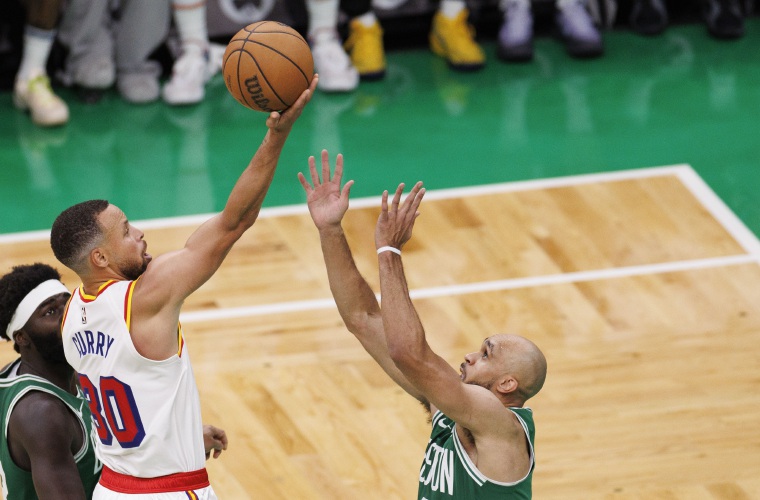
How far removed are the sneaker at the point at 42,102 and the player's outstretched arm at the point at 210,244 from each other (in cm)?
555

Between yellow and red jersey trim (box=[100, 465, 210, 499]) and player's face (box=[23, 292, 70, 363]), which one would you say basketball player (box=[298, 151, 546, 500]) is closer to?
yellow and red jersey trim (box=[100, 465, 210, 499])

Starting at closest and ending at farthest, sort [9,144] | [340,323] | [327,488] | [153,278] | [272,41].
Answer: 1. [153,278]
2. [272,41]
3. [327,488]
4. [340,323]
5. [9,144]

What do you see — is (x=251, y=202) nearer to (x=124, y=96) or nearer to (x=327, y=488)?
(x=327, y=488)

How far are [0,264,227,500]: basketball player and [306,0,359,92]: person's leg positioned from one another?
18.1ft

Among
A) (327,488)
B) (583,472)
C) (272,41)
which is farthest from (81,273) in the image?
(583,472)

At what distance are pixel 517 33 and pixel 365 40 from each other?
3.98 feet

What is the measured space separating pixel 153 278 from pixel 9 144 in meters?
5.65

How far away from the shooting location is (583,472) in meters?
5.78

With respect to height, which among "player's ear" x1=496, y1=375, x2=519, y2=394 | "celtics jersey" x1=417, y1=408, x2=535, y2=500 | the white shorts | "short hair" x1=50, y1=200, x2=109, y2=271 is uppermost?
"short hair" x1=50, y1=200, x2=109, y2=271

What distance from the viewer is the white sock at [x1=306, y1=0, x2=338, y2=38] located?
32.5 ft

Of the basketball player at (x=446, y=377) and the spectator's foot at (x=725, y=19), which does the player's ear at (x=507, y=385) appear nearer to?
the basketball player at (x=446, y=377)

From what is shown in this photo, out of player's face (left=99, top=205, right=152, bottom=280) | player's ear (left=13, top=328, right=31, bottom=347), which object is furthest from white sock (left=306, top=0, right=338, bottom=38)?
player's face (left=99, top=205, right=152, bottom=280)

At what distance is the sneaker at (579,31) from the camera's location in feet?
33.6

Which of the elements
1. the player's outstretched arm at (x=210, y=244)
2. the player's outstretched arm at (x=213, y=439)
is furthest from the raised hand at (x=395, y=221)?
the player's outstretched arm at (x=213, y=439)
